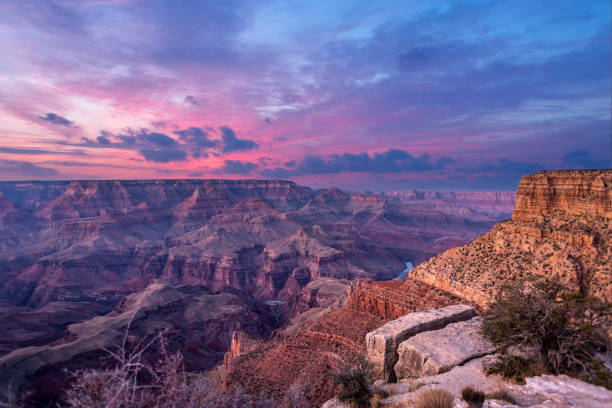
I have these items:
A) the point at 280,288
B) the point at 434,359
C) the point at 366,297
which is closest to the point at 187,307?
the point at 280,288

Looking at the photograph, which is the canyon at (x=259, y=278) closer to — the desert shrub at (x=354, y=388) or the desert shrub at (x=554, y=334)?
the desert shrub at (x=354, y=388)

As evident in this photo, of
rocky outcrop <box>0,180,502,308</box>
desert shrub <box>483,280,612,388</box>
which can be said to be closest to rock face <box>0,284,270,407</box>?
rocky outcrop <box>0,180,502,308</box>

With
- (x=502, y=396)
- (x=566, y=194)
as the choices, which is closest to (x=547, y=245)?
(x=566, y=194)

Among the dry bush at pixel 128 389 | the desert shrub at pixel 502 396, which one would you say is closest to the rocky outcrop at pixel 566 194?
the desert shrub at pixel 502 396

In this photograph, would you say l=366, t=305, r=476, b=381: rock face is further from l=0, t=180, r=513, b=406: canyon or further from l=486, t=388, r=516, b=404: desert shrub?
l=0, t=180, r=513, b=406: canyon

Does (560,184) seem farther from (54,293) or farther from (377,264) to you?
(54,293)

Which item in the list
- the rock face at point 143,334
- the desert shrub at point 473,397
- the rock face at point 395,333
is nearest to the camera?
the desert shrub at point 473,397

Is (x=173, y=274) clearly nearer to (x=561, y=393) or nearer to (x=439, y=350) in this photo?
(x=439, y=350)
